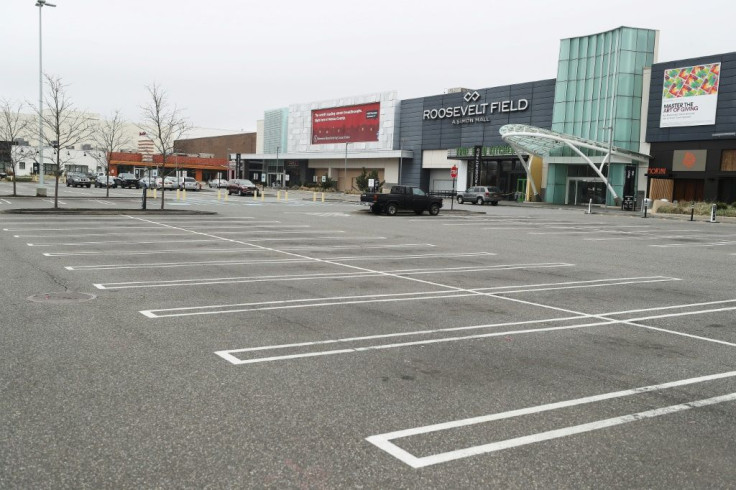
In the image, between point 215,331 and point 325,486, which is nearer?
point 325,486

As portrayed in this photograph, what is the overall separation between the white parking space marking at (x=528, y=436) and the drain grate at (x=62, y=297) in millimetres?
6432

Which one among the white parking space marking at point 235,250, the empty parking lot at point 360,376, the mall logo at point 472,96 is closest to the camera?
the empty parking lot at point 360,376

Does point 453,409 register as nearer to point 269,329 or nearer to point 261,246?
point 269,329

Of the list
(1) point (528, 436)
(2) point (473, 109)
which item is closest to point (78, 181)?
(2) point (473, 109)

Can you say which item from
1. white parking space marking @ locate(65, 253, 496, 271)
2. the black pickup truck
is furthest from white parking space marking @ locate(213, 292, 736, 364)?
the black pickup truck

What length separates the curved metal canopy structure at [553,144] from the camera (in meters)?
56.9

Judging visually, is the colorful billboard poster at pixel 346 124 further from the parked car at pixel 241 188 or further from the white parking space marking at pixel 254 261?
the white parking space marking at pixel 254 261

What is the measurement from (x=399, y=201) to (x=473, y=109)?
146 ft

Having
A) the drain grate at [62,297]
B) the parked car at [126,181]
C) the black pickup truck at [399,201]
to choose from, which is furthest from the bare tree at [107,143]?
the drain grate at [62,297]

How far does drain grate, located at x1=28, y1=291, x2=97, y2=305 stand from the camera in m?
9.48

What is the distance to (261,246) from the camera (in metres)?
18.1

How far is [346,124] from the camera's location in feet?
Result: 316

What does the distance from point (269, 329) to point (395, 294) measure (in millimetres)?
3350

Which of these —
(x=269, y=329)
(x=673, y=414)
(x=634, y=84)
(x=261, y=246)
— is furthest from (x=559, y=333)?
(x=634, y=84)
